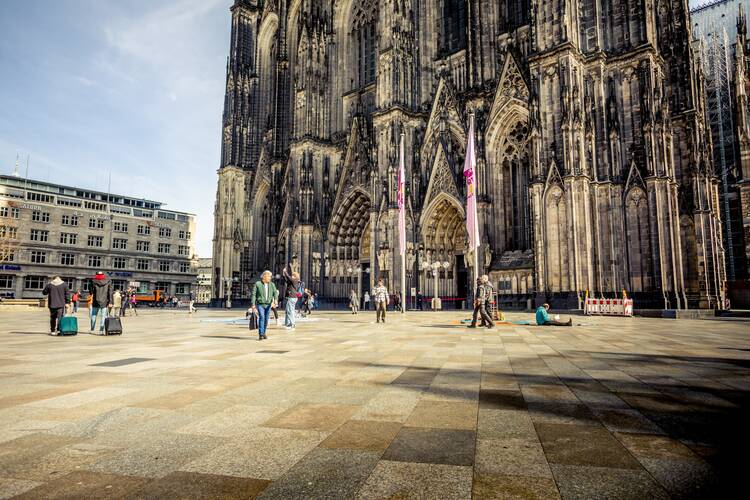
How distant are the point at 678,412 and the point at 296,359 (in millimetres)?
5163

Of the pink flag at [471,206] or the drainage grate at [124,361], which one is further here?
the pink flag at [471,206]

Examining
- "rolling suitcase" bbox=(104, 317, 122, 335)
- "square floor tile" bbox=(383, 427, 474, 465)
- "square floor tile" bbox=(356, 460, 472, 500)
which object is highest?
"rolling suitcase" bbox=(104, 317, 122, 335)

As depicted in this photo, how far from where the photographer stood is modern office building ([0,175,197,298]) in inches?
2307

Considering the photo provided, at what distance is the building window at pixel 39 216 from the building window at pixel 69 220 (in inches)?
78.1

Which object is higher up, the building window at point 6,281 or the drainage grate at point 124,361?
the building window at point 6,281

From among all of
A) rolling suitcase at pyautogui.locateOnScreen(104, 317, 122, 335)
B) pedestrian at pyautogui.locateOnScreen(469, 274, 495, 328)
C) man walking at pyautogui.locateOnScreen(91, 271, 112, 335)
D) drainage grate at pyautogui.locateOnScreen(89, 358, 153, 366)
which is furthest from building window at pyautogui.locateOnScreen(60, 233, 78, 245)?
drainage grate at pyautogui.locateOnScreen(89, 358, 153, 366)

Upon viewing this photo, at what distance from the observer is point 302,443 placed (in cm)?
316

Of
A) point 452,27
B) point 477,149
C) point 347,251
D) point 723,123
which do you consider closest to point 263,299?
point 477,149

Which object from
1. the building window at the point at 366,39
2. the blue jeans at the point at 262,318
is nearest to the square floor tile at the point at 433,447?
the blue jeans at the point at 262,318

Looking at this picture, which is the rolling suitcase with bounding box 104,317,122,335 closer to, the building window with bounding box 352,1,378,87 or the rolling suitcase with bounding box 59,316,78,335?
the rolling suitcase with bounding box 59,316,78,335

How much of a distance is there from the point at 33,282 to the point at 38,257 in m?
3.33

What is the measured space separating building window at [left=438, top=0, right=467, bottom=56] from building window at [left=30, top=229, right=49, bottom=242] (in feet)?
191

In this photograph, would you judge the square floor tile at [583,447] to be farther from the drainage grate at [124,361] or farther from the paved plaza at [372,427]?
the drainage grate at [124,361]

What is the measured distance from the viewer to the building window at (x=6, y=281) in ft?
187
